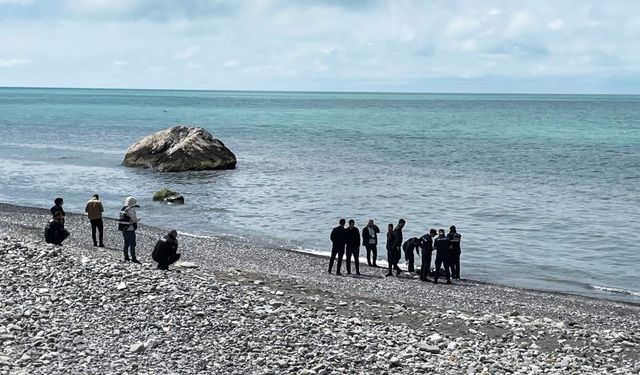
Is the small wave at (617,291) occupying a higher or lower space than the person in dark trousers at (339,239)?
lower

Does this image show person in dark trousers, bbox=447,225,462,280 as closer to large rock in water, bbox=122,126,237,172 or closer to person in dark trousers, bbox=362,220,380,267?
person in dark trousers, bbox=362,220,380,267

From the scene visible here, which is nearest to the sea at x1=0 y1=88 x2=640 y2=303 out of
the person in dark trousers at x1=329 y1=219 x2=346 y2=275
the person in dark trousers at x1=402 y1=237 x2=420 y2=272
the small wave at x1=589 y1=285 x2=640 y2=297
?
the small wave at x1=589 y1=285 x2=640 y2=297

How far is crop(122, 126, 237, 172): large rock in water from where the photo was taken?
5597cm

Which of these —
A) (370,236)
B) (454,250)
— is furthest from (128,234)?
(454,250)

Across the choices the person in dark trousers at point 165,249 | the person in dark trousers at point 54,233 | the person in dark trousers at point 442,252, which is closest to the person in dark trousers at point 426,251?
the person in dark trousers at point 442,252

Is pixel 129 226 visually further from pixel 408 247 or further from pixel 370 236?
pixel 408 247

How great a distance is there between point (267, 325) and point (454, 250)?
398 inches

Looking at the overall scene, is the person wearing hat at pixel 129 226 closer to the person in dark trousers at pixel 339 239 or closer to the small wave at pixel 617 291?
the person in dark trousers at pixel 339 239

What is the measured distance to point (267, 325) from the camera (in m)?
17.5

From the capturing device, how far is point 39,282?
20.0 metres

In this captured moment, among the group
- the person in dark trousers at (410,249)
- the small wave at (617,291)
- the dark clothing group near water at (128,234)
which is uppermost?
the dark clothing group near water at (128,234)

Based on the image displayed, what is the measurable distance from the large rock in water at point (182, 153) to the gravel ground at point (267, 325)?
31.4 m

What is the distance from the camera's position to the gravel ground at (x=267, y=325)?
1570cm

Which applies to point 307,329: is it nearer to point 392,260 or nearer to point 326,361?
point 326,361
